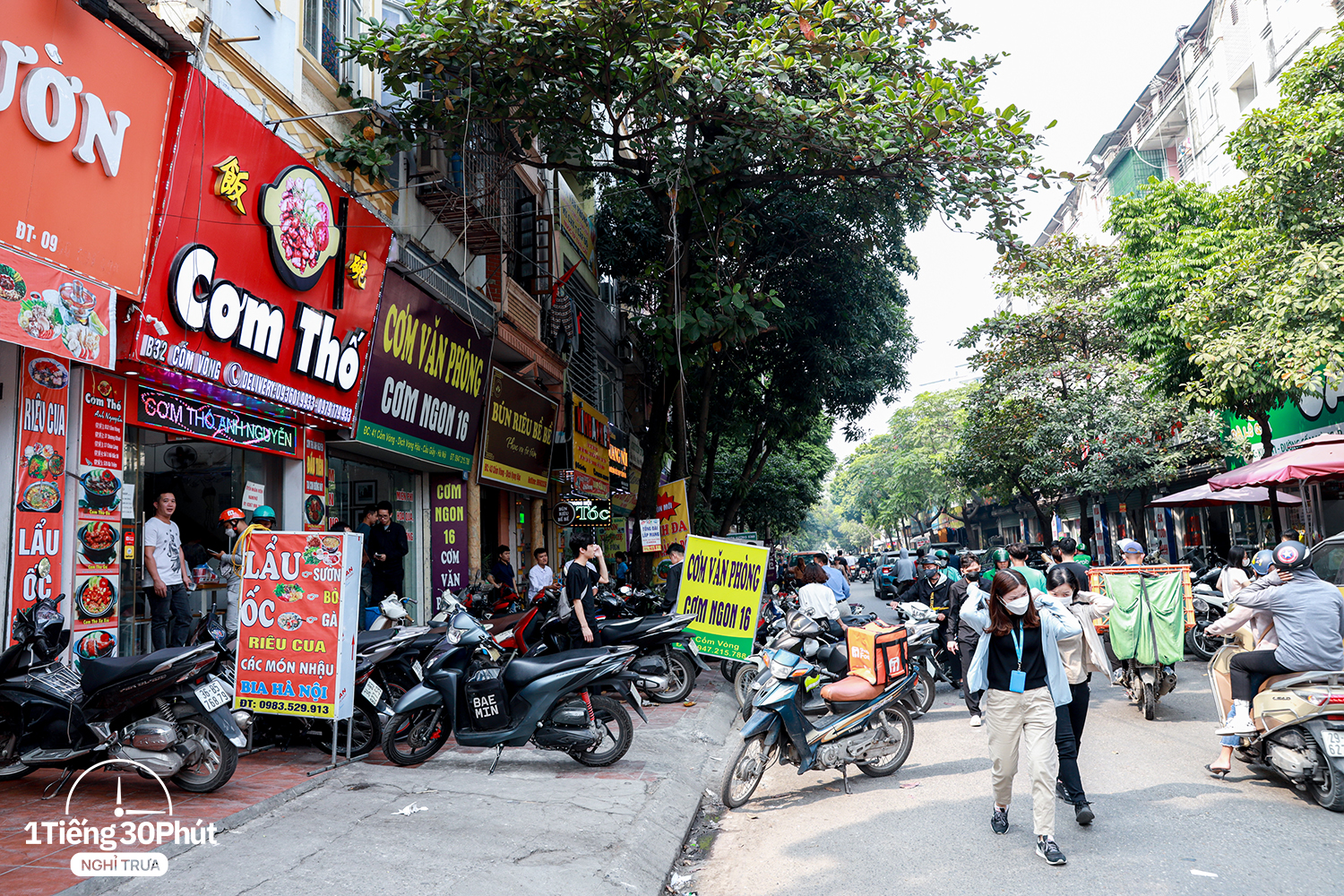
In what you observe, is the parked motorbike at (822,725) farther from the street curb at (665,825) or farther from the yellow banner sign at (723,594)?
the yellow banner sign at (723,594)

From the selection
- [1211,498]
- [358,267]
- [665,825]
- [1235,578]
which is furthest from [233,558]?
[1211,498]

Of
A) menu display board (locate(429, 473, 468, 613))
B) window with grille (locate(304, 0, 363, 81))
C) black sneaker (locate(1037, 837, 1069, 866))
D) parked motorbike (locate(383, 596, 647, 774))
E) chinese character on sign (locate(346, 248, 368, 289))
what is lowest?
black sneaker (locate(1037, 837, 1069, 866))

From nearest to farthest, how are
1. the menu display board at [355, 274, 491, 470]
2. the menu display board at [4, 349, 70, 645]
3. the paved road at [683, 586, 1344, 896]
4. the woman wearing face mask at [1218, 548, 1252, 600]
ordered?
the paved road at [683, 586, 1344, 896] < the menu display board at [4, 349, 70, 645] < the woman wearing face mask at [1218, 548, 1252, 600] < the menu display board at [355, 274, 491, 470]

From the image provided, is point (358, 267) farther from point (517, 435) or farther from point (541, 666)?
point (517, 435)

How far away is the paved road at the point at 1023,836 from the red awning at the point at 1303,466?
7.10 metres

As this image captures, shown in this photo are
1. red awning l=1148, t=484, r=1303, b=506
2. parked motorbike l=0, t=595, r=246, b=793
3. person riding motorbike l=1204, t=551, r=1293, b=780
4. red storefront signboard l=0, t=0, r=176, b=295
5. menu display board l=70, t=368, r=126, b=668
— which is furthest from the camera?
red awning l=1148, t=484, r=1303, b=506

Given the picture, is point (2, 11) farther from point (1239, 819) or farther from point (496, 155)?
point (1239, 819)

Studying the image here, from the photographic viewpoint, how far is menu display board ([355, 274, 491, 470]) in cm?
1134

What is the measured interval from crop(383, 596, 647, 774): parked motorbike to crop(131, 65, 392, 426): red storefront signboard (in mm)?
3454

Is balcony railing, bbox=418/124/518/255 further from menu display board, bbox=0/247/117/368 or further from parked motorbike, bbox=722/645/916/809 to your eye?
parked motorbike, bbox=722/645/916/809

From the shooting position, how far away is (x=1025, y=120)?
1036 centimetres

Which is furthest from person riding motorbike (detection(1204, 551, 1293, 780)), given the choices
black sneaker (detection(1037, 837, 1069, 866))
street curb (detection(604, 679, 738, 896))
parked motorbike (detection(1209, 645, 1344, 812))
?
street curb (detection(604, 679, 738, 896))

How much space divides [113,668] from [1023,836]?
5655mm

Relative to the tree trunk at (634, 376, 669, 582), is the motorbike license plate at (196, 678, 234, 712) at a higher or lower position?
lower
